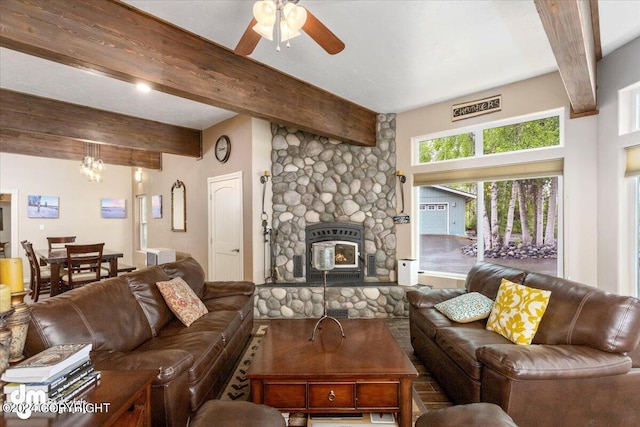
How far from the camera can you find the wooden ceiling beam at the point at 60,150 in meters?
5.05

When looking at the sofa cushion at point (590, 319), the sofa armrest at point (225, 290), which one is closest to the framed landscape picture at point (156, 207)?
the sofa armrest at point (225, 290)

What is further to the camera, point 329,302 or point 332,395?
point 329,302

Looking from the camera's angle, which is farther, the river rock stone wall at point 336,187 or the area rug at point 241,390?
the river rock stone wall at point 336,187

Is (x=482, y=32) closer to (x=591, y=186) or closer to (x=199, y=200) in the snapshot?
(x=591, y=186)

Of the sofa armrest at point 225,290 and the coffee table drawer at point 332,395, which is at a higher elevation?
the sofa armrest at point 225,290

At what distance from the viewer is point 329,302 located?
13.9 ft

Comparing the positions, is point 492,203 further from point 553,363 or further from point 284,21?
point 284,21

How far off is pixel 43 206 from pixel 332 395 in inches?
324

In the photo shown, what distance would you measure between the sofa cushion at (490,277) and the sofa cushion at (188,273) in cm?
284

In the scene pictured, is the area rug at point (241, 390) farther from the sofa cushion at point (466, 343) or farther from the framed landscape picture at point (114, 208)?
the framed landscape picture at point (114, 208)

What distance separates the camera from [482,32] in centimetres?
250

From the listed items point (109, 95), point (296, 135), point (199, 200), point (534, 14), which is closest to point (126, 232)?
point (199, 200)

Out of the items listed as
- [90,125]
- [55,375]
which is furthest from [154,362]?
[90,125]

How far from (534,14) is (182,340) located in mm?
3575
